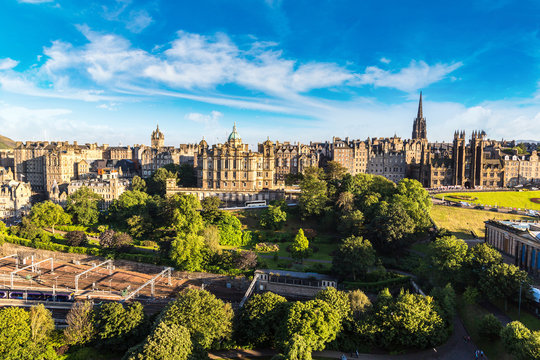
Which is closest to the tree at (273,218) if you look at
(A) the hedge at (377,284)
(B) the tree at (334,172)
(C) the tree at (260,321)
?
(A) the hedge at (377,284)

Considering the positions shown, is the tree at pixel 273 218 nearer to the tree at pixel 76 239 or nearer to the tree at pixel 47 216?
the tree at pixel 76 239

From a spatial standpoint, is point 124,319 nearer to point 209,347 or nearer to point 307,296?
point 209,347

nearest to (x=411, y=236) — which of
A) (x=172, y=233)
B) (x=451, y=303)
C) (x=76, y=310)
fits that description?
(x=451, y=303)

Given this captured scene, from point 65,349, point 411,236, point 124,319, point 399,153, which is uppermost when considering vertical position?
point 399,153

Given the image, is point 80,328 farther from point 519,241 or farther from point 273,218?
point 519,241

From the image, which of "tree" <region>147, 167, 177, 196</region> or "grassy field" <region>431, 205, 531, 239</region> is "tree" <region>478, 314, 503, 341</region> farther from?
"tree" <region>147, 167, 177, 196</region>

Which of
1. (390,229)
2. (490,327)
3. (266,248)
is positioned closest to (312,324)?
(490,327)
